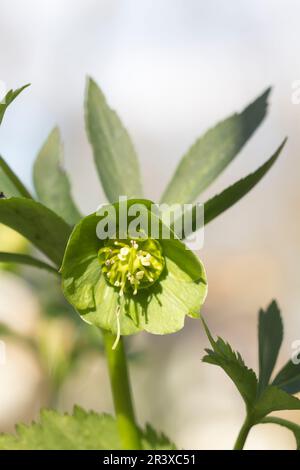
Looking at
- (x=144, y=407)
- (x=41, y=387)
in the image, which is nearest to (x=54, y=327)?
(x=41, y=387)

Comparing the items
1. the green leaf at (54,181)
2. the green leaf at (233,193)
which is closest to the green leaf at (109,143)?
the green leaf at (54,181)

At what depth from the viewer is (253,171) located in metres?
0.60

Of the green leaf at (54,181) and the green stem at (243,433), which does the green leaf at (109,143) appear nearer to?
the green leaf at (54,181)

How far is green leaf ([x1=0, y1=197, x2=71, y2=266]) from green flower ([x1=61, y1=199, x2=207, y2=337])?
0.9 inches

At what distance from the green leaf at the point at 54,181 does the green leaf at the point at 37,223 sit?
114mm

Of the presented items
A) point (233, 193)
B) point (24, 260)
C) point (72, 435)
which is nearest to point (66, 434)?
point (72, 435)

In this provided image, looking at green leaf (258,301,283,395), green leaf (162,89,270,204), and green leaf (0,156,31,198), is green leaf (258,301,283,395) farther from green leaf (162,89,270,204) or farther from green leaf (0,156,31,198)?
green leaf (0,156,31,198)

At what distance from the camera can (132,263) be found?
63 cm

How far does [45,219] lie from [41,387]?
3.98 feet

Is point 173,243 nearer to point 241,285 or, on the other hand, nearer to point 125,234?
point 125,234

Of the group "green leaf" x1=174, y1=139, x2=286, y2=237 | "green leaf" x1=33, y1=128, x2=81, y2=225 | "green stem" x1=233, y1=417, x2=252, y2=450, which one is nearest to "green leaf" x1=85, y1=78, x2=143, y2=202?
"green leaf" x1=33, y1=128, x2=81, y2=225

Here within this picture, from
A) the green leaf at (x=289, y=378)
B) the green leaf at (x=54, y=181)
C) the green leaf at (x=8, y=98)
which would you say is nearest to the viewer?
the green leaf at (x=8, y=98)

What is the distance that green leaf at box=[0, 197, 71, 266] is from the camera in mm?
565

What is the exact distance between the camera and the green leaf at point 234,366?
1.82 feet
